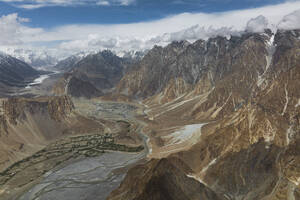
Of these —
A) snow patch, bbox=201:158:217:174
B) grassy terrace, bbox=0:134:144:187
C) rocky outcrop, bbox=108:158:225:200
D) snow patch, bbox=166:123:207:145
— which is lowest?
grassy terrace, bbox=0:134:144:187

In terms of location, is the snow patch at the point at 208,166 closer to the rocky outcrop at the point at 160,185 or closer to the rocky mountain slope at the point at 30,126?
the rocky outcrop at the point at 160,185

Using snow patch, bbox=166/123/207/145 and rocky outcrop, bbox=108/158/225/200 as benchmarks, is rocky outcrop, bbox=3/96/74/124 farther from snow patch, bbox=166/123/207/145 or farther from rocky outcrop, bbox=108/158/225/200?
rocky outcrop, bbox=108/158/225/200

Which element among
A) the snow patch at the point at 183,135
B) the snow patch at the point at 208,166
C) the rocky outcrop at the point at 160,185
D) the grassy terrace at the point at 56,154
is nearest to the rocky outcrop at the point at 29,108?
the grassy terrace at the point at 56,154

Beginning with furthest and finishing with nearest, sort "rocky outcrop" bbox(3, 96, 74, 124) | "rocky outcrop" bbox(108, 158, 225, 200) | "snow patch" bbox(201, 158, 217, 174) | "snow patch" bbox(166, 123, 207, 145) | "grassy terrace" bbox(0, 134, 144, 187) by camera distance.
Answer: "rocky outcrop" bbox(3, 96, 74, 124)
"snow patch" bbox(166, 123, 207, 145)
"grassy terrace" bbox(0, 134, 144, 187)
"snow patch" bbox(201, 158, 217, 174)
"rocky outcrop" bbox(108, 158, 225, 200)

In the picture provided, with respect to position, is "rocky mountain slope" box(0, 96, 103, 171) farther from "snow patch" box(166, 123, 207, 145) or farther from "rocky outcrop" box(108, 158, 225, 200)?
"rocky outcrop" box(108, 158, 225, 200)

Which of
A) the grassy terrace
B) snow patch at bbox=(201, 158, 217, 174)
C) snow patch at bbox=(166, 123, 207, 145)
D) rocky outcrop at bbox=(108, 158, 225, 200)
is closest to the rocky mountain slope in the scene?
the grassy terrace

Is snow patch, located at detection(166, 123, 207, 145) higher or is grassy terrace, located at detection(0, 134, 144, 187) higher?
snow patch, located at detection(166, 123, 207, 145)

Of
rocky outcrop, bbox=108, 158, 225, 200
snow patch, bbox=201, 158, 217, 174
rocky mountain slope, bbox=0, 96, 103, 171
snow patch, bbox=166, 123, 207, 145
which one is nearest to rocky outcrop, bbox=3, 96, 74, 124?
rocky mountain slope, bbox=0, 96, 103, 171

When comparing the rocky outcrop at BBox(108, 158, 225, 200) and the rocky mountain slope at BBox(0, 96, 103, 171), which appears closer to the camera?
the rocky outcrop at BBox(108, 158, 225, 200)

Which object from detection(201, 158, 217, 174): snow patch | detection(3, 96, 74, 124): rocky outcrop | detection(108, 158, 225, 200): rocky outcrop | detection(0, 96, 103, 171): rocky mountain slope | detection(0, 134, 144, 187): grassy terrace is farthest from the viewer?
detection(3, 96, 74, 124): rocky outcrop
